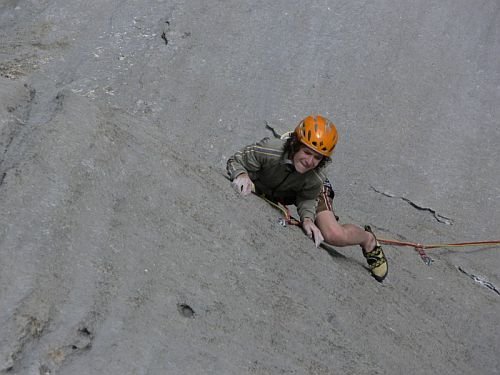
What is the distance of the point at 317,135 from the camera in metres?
3.51

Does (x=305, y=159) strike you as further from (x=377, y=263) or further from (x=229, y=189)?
(x=377, y=263)

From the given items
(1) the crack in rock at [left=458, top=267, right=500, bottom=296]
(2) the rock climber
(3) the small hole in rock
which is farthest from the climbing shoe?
(3) the small hole in rock

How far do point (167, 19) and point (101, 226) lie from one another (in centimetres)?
359

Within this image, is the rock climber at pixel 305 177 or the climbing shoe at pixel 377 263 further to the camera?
the climbing shoe at pixel 377 263

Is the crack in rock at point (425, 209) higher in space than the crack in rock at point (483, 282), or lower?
lower

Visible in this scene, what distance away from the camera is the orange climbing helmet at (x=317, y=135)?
3.51 meters

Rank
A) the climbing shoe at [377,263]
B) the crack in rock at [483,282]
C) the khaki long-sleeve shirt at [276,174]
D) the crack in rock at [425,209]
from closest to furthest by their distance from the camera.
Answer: the khaki long-sleeve shirt at [276,174], the climbing shoe at [377,263], the crack in rock at [483,282], the crack in rock at [425,209]

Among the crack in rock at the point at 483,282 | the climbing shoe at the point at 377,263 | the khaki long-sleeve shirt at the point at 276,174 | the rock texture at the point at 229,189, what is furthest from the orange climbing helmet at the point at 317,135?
the crack in rock at the point at 483,282

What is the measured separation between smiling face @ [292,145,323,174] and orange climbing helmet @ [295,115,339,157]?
30 mm

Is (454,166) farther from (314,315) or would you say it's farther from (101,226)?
(101,226)

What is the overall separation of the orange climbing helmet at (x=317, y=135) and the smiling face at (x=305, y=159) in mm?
30

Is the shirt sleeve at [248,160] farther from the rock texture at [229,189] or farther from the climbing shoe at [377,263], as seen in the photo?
the climbing shoe at [377,263]

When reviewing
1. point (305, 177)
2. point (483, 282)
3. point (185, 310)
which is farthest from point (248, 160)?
point (483, 282)

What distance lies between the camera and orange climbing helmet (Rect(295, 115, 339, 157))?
3.51m
